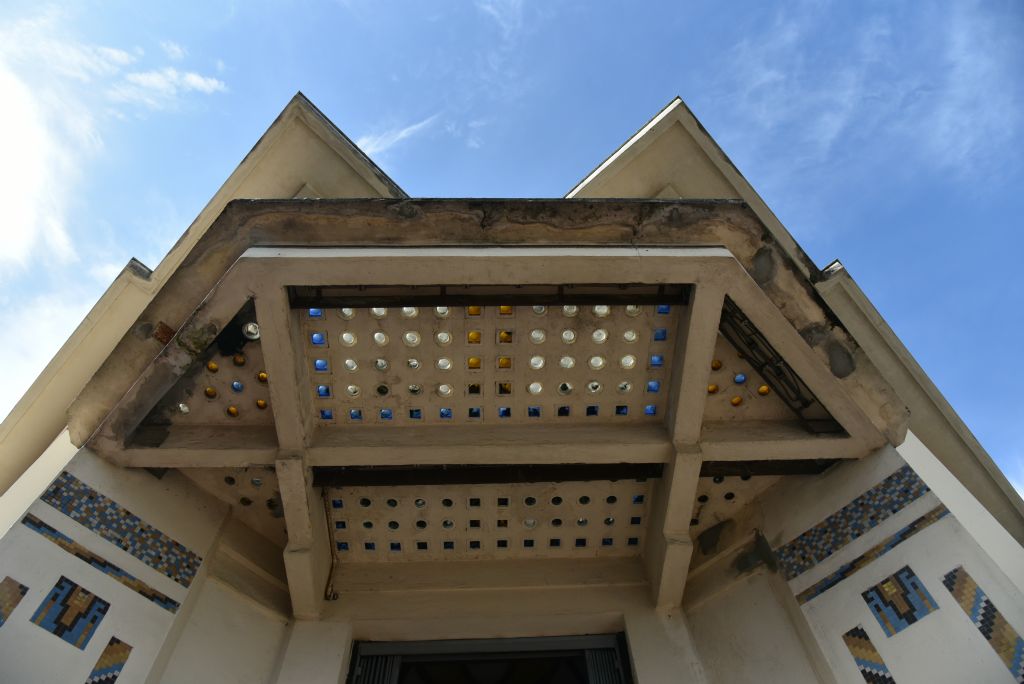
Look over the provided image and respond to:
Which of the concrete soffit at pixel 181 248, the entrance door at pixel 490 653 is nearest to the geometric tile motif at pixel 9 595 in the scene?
the concrete soffit at pixel 181 248

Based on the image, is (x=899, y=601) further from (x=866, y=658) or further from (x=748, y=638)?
(x=748, y=638)

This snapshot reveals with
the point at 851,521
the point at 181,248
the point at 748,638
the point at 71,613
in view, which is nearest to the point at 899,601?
the point at 851,521

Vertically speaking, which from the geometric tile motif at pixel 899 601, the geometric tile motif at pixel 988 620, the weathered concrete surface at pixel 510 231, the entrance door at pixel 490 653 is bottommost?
the geometric tile motif at pixel 988 620

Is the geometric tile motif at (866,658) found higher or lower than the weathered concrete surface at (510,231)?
lower

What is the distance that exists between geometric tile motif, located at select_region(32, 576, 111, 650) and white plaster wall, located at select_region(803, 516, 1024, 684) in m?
6.06

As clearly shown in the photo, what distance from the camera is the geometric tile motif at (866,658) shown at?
4.62 m

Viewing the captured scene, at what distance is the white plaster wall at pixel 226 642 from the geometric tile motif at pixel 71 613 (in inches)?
29.6

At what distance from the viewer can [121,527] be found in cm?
537

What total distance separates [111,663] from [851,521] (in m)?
6.44

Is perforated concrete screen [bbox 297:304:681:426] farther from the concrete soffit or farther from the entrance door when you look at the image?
the entrance door

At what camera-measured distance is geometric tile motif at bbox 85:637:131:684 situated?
449cm

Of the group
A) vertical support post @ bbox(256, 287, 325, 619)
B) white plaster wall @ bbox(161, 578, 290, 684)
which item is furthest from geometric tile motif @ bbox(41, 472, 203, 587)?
vertical support post @ bbox(256, 287, 325, 619)

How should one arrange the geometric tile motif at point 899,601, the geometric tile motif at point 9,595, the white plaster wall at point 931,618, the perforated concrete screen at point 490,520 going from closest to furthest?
the white plaster wall at point 931,618 → the geometric tile motif at point 9,595 → the geometric tile motif at point 899,601 → the perforated concrete screen at point 490,520

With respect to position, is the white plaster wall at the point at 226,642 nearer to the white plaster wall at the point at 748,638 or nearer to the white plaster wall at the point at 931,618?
the white plaster wall at the point at 748,638
